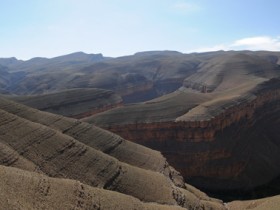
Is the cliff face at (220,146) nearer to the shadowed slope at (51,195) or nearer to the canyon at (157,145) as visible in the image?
the canyon at (157,145)

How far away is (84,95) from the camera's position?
11100cm

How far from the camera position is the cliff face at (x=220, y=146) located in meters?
65.3

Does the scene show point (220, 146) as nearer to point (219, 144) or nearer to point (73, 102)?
point (219, 144)

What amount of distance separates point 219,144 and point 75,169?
1410 inches

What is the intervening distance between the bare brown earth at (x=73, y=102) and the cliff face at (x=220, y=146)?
2811 centimetres

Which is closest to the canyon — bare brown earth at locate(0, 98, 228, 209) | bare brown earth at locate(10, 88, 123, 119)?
bare brown earth at locate(0, 98, 228, 209)

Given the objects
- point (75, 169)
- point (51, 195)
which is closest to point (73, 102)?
point (75, 169)

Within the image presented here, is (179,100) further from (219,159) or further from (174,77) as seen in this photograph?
(174,77)

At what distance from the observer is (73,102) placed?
105 metres

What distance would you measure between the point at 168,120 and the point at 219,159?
1304cm

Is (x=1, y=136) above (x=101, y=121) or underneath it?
above

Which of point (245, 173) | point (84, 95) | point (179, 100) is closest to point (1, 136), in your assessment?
point (245, 173)

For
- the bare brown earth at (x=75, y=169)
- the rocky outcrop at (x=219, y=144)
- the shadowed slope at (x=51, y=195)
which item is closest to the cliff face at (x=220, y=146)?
the rocky outcrop at (x=219, y=144)

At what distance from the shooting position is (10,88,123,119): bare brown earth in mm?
99312
